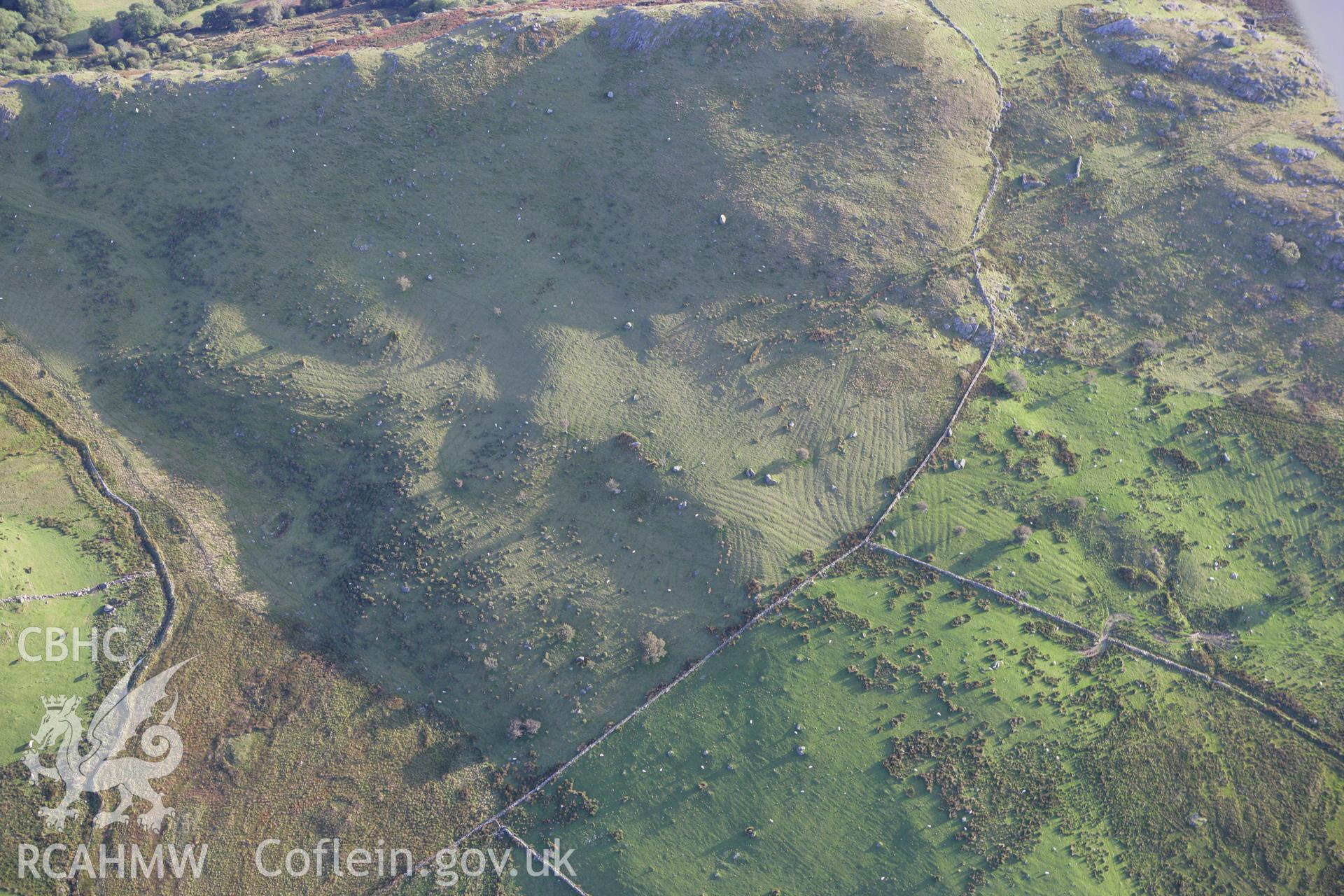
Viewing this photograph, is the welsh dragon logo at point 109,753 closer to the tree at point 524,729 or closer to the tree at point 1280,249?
the tree at point 524,729

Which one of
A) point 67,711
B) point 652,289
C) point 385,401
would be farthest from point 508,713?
point 652,289

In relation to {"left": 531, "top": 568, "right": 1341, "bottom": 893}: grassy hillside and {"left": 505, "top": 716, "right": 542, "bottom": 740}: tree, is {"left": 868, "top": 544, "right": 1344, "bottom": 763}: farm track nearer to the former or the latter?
{"left": 531, "top": 568, "right": 1341, "bottom": 893}: grassy hillside

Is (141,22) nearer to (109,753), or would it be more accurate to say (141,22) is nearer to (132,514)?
(132,514)

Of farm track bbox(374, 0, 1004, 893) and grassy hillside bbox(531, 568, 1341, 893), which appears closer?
grassy hillside bbox(531, 568, 1341, 893)

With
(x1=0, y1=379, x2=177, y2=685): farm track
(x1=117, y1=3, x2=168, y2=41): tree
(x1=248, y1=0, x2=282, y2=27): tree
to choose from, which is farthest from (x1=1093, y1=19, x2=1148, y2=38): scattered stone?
(x1=117, y1=3, x2=168, y2=41): tree

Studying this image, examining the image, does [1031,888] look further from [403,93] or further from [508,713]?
[403,93]

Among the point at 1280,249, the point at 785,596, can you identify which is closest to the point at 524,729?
the point at 785,596

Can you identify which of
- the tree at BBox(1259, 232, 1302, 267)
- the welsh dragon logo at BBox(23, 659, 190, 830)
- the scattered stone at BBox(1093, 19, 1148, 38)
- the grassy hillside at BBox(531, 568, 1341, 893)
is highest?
the scattered stone at BBox(1093, 19, 1148, 38)
